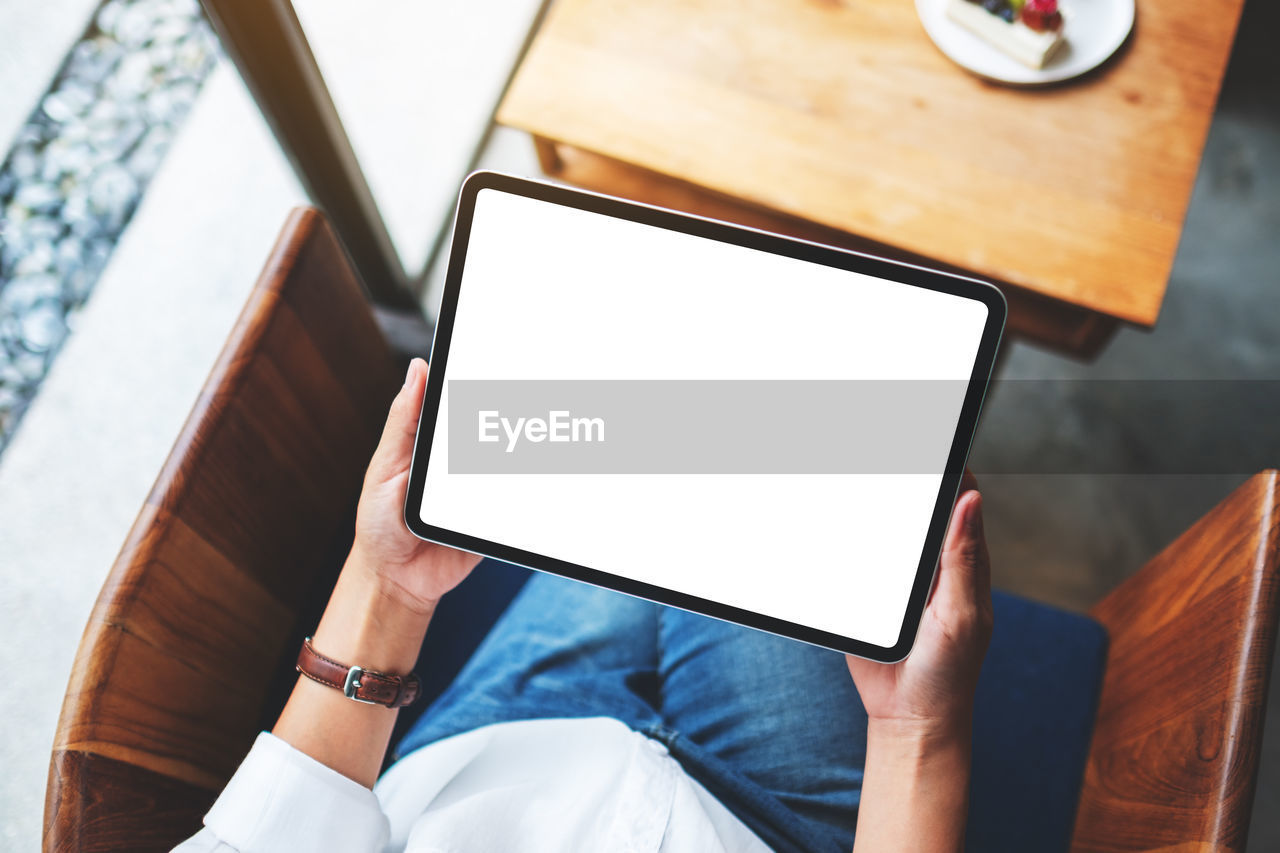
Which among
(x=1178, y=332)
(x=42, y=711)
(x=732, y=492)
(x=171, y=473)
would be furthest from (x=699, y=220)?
(x=1178, y=332)

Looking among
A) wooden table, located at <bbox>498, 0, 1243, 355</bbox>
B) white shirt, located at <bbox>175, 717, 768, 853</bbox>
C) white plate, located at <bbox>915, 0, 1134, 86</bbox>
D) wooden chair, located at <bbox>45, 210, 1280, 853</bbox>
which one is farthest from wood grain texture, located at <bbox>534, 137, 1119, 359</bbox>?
white shirt, located at <bbox>175, 717, 768, 853</bbox>

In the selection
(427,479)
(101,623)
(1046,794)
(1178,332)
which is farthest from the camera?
(1178,332)

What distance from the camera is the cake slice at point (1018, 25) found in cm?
93

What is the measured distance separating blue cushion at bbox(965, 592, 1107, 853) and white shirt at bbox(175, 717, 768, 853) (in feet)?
0.93

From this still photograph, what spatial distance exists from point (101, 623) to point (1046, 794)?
87cm

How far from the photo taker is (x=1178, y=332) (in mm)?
1491

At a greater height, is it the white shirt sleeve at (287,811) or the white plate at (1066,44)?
the white plate at (1066,44)

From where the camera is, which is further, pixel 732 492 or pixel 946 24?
pixel 946 24

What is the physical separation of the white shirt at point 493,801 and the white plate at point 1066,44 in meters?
0.89

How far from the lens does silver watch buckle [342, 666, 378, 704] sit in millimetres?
658

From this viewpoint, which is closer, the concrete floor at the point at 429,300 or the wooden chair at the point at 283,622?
the wooden chair at the point at 283,622

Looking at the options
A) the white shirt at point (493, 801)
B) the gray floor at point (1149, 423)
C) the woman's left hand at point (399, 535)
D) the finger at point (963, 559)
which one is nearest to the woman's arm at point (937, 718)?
the finger at point (963, 559)

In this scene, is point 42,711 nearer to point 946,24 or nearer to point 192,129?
point 192,129

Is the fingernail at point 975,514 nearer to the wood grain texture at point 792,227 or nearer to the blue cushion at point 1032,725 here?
the blue cushion at point 1032,725
